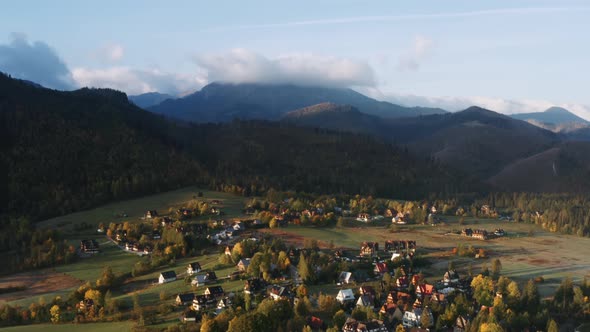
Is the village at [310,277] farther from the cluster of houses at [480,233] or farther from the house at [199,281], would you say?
the cluster of houses at [480,233]

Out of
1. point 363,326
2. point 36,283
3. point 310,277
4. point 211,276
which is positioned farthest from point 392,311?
point 36,283

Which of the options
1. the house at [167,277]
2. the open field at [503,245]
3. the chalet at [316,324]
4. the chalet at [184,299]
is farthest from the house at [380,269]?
the house at [167,277]

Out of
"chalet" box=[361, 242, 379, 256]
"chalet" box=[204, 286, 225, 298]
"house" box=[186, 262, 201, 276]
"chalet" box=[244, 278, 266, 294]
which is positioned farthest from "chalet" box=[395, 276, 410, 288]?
"house" box=[186, 262, 201, 276]

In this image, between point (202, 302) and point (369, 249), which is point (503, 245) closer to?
A: point (369, 249)

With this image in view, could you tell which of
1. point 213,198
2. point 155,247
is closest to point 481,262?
point 155,247

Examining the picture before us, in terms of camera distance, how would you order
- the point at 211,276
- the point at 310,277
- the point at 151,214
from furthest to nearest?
the point at 151,214 < the point at 211,276 < the point at 310,277

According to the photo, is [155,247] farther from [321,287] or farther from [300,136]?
[300,136]
